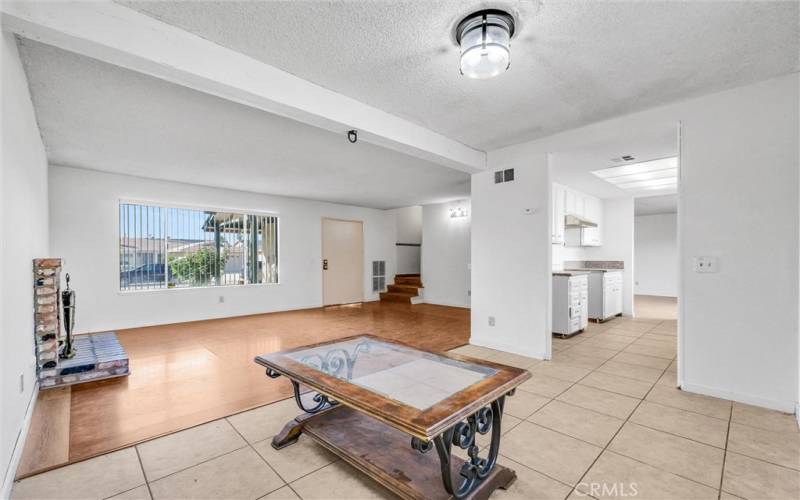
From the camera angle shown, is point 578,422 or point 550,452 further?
point 578,422

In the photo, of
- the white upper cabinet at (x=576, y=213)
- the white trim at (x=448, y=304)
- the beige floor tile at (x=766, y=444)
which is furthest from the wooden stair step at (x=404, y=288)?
the beige floor tile at (x=766, y=444)

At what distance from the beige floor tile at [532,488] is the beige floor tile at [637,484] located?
0.12 metres

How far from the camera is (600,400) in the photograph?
2.78 meters

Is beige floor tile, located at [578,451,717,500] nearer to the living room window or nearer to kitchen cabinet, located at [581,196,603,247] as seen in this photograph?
kitchen cabinet, located at [581,196,603,247]

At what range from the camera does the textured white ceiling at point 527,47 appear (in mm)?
1854

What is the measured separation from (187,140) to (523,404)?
4.14 metres

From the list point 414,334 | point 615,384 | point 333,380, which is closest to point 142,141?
point 333,380

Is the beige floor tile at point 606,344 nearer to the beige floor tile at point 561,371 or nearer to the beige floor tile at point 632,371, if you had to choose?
the beige floor tile at point 632,371

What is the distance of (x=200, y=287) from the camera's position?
6.10 metres

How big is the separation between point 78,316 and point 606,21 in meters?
6.80

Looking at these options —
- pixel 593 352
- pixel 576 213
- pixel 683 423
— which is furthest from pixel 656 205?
pixel 683 423

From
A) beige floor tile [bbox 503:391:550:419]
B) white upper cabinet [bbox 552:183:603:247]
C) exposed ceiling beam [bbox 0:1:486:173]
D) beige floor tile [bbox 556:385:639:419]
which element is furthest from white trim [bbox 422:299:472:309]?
exposed ceiling beam [bbox 0:1:486:173]

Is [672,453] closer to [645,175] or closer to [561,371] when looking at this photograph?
[561,371]

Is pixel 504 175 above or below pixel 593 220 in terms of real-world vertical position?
above
